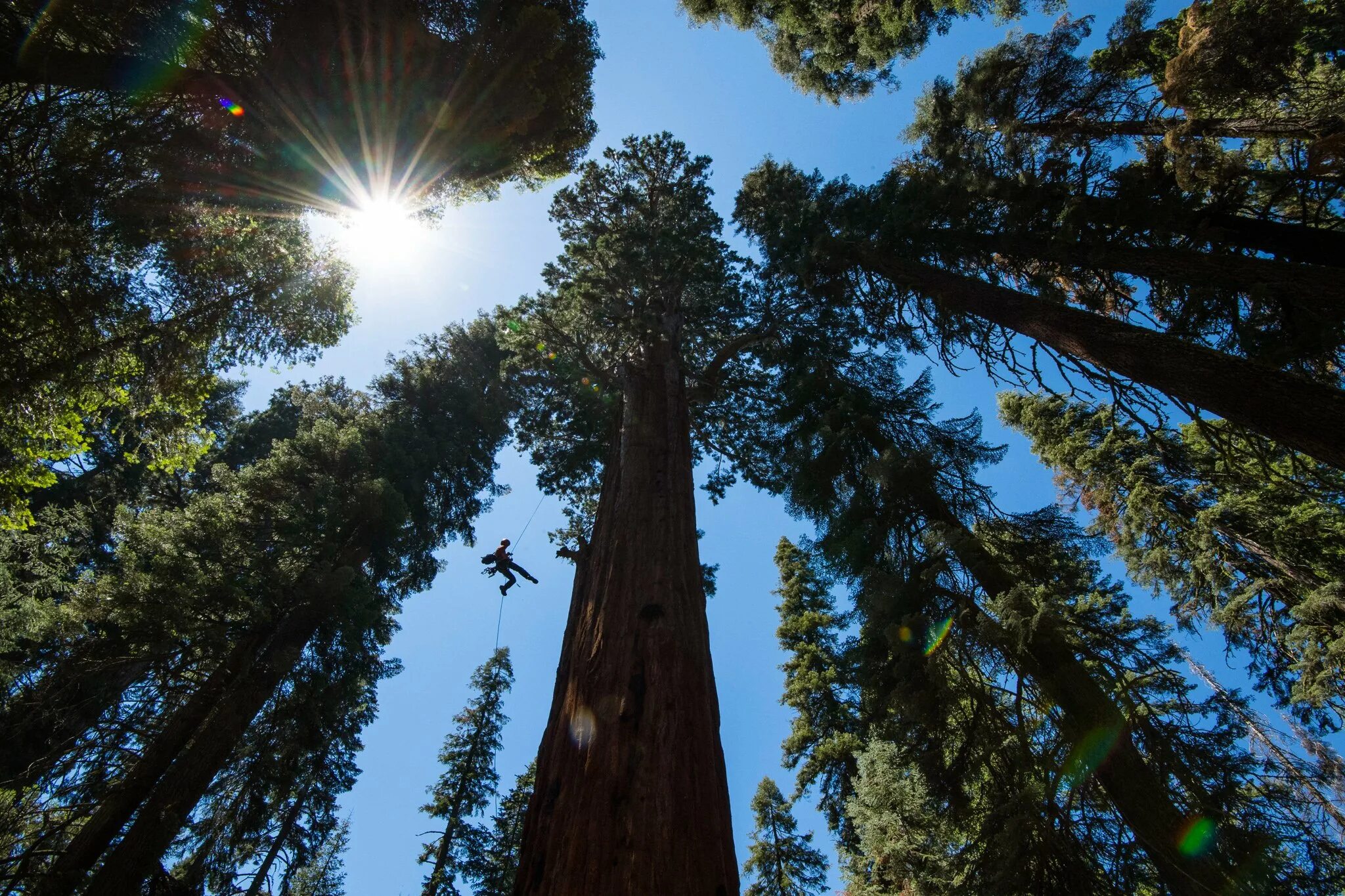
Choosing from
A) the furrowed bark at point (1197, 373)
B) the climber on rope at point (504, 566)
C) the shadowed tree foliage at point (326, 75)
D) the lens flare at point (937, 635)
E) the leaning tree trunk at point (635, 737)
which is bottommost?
the leaning tree trunk at point (635, 737)

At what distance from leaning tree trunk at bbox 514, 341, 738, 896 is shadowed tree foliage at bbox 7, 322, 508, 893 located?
5873mm

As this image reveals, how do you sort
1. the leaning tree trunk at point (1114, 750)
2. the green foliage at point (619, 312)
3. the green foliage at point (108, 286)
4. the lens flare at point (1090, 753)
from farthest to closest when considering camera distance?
the green foliage at point (619, 312) < the green foliage at point (108, 286) < the lens flare at point (1090, 753) < the leaning tree trunk at point (1114, 750)

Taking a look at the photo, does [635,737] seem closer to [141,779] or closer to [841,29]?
[141,779]

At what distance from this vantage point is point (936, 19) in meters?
12.2

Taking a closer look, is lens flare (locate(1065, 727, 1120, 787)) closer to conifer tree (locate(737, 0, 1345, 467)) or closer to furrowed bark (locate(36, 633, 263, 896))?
conifer tree (locate(737, 0, 1345, 467))

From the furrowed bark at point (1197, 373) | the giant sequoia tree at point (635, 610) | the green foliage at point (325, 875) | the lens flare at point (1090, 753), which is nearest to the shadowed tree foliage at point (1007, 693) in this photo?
the lens flare at point (1090, 753)

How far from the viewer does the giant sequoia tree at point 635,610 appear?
7.30 feet

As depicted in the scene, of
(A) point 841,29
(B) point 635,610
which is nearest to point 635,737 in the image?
(B) point 635,610

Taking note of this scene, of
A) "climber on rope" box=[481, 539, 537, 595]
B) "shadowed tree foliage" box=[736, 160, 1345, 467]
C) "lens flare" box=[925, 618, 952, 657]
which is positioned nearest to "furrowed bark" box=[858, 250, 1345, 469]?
"shadowed tree foliage" box=[736, 160, 1345, 467]

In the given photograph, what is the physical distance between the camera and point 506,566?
8859 millimetres

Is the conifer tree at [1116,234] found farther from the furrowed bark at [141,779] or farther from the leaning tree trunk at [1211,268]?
the furrowed bark at [141,779]

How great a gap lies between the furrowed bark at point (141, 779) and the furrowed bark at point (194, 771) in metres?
0.18

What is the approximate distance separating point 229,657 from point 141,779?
6.12 ft

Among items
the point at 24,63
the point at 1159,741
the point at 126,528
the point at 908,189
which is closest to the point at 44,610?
the point at 126,528
